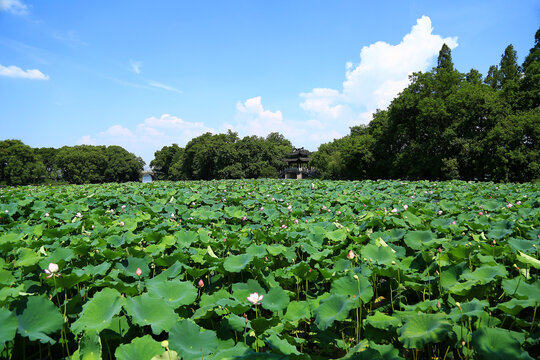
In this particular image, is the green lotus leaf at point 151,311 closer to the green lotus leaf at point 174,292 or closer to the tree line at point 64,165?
the green lotus leaf at point 174,292

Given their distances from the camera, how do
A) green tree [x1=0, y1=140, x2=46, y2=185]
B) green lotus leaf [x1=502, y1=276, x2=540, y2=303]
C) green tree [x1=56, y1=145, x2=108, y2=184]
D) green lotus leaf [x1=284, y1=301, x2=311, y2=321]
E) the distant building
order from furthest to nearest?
the distant building → green tree [x1=56, y1=145, x2=108, y2=184] → green tree [x1=0, y1=140, x2=46, y2=185] → green lotus leaf [x1=284, y1=301, x2=311, y2=321] → green lotus leaf [x1=502, y1=276, x2=540, y2=303]

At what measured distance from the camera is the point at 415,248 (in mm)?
2318

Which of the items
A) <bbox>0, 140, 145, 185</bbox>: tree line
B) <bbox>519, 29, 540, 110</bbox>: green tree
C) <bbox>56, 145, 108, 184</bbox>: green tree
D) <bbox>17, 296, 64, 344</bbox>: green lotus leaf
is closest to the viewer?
<bbox>17, 296, 64, 344</bbox>: green lotus leaf

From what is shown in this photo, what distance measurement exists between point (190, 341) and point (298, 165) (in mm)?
57058

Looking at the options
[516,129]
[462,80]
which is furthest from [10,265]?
[462,80]

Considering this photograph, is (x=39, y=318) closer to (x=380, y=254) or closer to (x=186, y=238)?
(x=186, y=238)

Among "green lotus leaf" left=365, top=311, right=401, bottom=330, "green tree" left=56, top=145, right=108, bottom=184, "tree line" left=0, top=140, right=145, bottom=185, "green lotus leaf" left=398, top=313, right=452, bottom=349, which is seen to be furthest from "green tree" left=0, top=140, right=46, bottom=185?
"green lotus leaf" left=398, top=313, right=452, bottom=349

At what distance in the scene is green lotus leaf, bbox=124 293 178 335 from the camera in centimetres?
136

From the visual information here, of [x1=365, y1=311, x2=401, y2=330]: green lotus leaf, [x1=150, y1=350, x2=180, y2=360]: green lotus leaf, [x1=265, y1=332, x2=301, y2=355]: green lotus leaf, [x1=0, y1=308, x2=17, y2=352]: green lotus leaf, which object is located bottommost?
[x1=150, y1=350, x2=180, y2=360]: green lotus leaf

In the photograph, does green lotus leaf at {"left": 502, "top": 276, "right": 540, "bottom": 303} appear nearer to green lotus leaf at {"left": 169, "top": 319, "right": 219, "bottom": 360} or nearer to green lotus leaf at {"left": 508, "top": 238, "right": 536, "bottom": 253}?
green lotus leaf at {"left": 508, "top": 238, "right": 536, "bottom": 253}

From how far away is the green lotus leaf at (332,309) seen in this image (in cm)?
142

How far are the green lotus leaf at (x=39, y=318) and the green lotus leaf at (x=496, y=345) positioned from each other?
5.72 feet

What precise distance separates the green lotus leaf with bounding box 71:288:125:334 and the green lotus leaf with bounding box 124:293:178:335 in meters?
0.06

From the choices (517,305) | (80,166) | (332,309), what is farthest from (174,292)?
(80,166)
